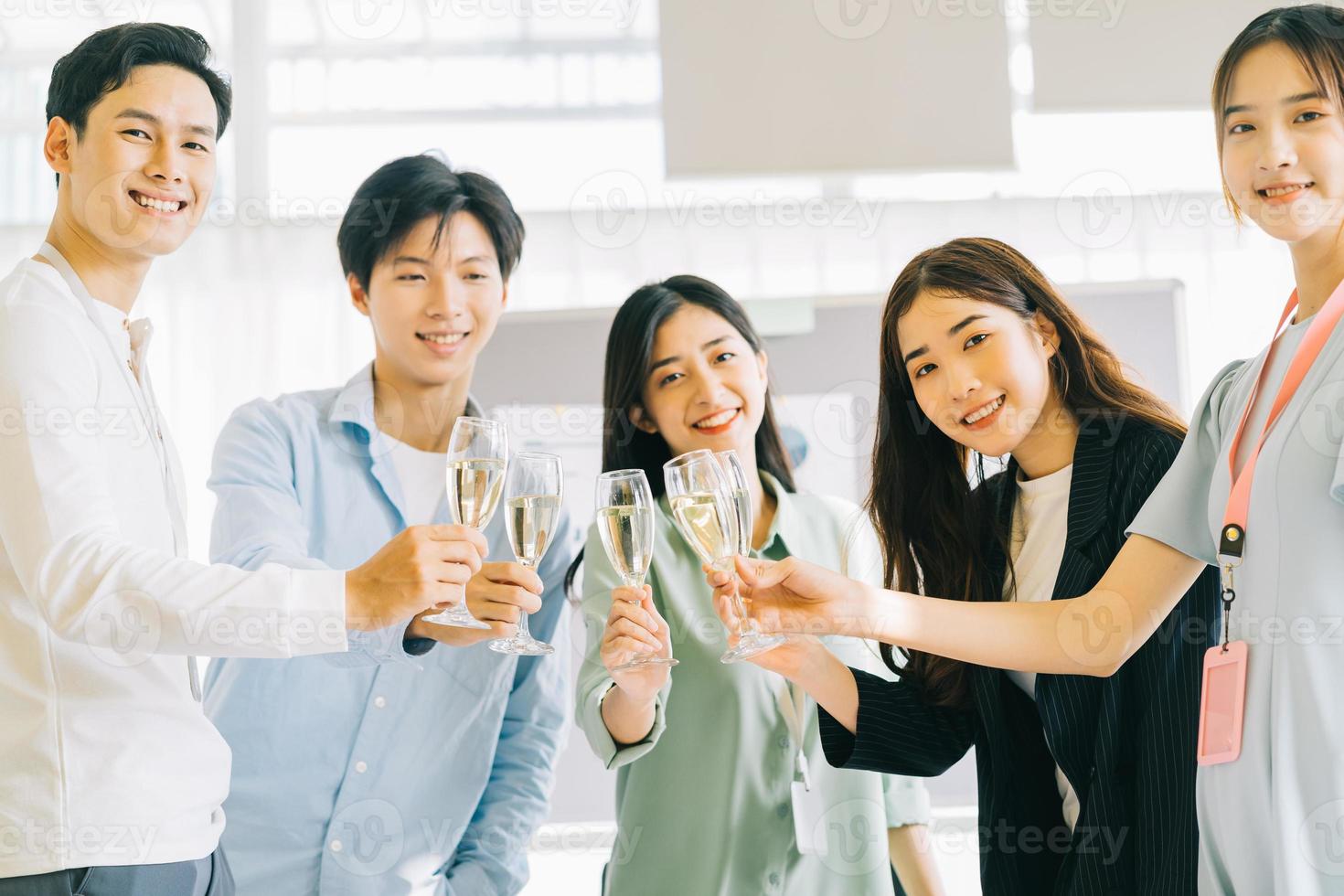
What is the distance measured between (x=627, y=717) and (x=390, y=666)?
0.62 meters

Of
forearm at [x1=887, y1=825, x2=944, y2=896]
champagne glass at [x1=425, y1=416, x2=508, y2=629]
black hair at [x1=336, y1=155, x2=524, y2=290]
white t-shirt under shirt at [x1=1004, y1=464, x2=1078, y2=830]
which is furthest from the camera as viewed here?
black hair at [x1=336, y1=155, x2=524, y2=290]

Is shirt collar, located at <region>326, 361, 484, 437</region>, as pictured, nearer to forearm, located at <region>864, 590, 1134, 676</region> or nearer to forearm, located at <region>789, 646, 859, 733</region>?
forearm, located at <region>789, 646, 859, 733</region>

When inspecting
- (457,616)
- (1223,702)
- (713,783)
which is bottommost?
(713,783)

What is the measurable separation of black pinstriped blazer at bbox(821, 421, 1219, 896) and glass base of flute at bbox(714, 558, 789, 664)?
399 mm

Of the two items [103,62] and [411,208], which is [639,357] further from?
[103,62]

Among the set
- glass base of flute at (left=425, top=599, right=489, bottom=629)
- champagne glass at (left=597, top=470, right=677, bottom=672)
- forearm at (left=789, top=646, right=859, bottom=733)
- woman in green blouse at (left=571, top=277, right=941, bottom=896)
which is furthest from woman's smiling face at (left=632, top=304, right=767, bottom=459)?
glass base of flute at (left=425, top=599, right=489, bottom=629)

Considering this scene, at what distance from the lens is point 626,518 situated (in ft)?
5.32

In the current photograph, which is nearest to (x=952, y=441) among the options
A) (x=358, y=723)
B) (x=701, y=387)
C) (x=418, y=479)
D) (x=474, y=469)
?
(x=701, y=387)

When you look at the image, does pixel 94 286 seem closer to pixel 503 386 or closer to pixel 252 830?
pixel 252 830

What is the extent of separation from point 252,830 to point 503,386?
72.1 inches

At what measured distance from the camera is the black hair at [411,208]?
2.43 m

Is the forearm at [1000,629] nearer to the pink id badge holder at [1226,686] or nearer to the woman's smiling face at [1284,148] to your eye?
the pink id badge holder at [1226,686]

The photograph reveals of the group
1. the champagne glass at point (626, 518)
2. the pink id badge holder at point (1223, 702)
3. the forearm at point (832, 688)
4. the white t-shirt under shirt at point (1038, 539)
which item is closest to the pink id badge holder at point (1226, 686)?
the pink id badge holder at point (1223, 702)

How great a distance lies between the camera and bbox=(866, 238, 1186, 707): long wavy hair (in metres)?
1.90
